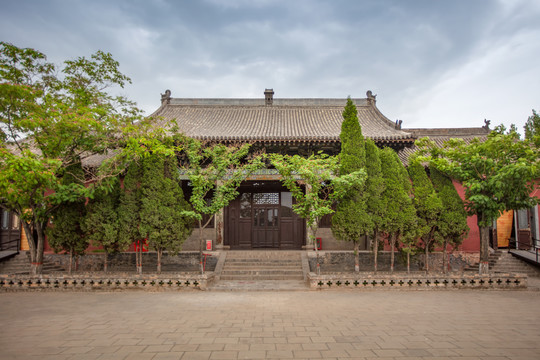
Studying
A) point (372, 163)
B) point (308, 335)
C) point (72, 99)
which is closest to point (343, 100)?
point (372, 163)

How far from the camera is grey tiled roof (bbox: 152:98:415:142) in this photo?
47.9ft

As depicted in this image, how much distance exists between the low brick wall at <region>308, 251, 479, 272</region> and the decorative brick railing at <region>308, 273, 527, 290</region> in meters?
2.20

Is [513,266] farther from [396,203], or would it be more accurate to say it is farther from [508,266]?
[396,203]

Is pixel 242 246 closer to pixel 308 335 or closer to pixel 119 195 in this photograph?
pixel 119 195

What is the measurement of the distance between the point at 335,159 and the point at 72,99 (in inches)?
284

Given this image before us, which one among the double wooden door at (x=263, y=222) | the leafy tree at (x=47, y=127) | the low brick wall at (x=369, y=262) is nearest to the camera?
the leafy tree at (x=47, y=127)

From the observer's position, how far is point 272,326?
208 inches

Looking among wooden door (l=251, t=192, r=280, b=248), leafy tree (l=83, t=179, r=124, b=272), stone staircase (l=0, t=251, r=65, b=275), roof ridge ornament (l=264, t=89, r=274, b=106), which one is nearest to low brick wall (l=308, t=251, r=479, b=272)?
wooden door (l=251, t=192, r=280, b=248)

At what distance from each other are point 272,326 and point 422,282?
5239 mm

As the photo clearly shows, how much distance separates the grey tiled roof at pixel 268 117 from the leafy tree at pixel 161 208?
13.1 ft

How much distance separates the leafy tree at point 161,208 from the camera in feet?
31.1

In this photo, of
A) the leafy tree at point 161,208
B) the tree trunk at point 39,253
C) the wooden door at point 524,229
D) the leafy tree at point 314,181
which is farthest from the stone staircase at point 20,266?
the wooden door at point 524,229

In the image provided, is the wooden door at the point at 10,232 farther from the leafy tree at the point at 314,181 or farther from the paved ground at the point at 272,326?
the leafy tree at the point at 314,181

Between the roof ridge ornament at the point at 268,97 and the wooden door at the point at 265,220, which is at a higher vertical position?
the roof ridge ornament at the point at 268,97
